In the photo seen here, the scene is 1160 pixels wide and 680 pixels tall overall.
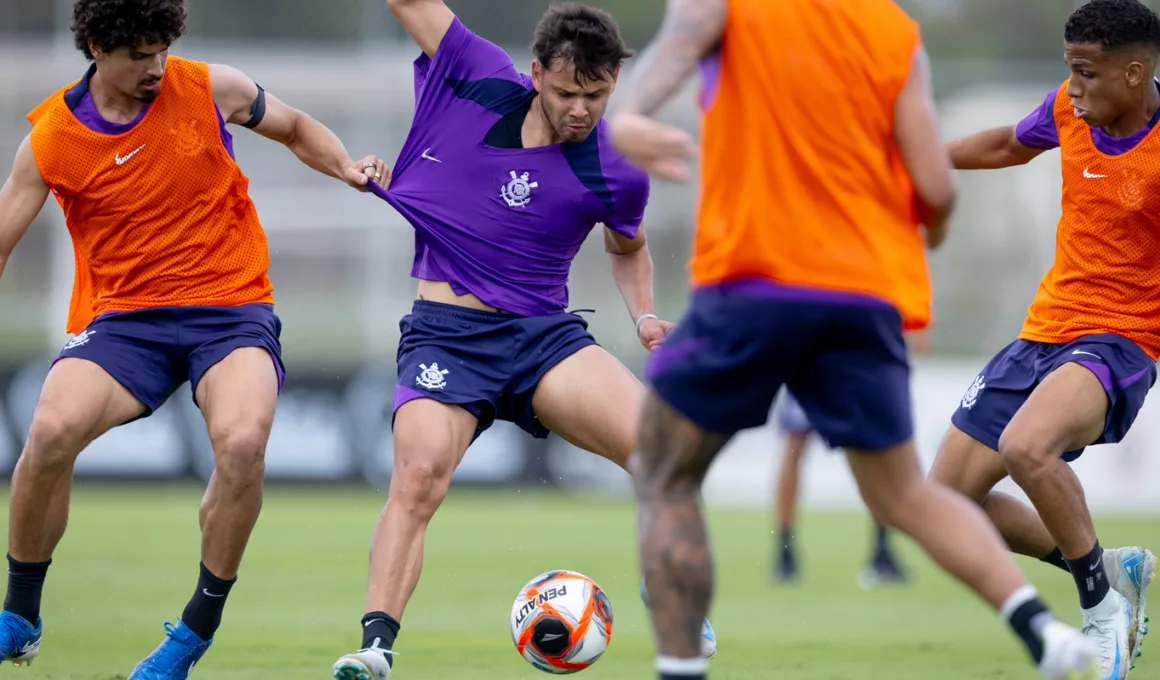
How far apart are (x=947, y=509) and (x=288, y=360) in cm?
1494

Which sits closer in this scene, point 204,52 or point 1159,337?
point 1159,337

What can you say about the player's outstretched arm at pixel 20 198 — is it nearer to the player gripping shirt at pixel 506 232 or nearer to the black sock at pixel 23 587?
the black sock at pixel 23 587

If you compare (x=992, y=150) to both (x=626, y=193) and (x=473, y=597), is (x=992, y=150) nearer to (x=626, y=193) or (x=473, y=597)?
(x=626, y=193)

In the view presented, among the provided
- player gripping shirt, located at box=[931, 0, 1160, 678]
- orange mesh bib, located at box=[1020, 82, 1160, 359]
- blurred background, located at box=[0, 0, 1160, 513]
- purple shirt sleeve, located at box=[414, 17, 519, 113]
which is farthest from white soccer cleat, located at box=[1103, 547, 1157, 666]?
blurred background, located at box=[0, 0, 1160, 513]

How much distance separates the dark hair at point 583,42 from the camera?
18.5ft

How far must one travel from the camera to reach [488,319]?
19.4 feet

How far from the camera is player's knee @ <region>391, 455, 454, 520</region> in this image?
5498 millimetres

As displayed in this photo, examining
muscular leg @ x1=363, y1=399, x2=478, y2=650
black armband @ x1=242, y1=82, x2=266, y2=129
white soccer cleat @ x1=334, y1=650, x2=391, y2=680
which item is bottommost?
white soccer cleat @ x1=334, y1=650, x2=391, y2=680

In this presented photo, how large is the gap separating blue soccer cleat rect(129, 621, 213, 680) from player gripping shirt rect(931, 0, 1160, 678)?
3119mm

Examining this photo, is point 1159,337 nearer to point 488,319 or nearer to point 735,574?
point 488,319

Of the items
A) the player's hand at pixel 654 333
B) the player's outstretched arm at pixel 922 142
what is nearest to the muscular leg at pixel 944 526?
the player's outstretched arm at pixel 922 142

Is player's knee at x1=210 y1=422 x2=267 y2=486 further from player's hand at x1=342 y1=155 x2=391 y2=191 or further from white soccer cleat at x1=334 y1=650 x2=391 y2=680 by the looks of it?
player's hand at x1=342 y1=155 x2=391 y2=191

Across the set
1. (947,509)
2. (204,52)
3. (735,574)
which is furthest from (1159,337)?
(204,52)

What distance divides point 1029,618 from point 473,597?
6095 millimetres
